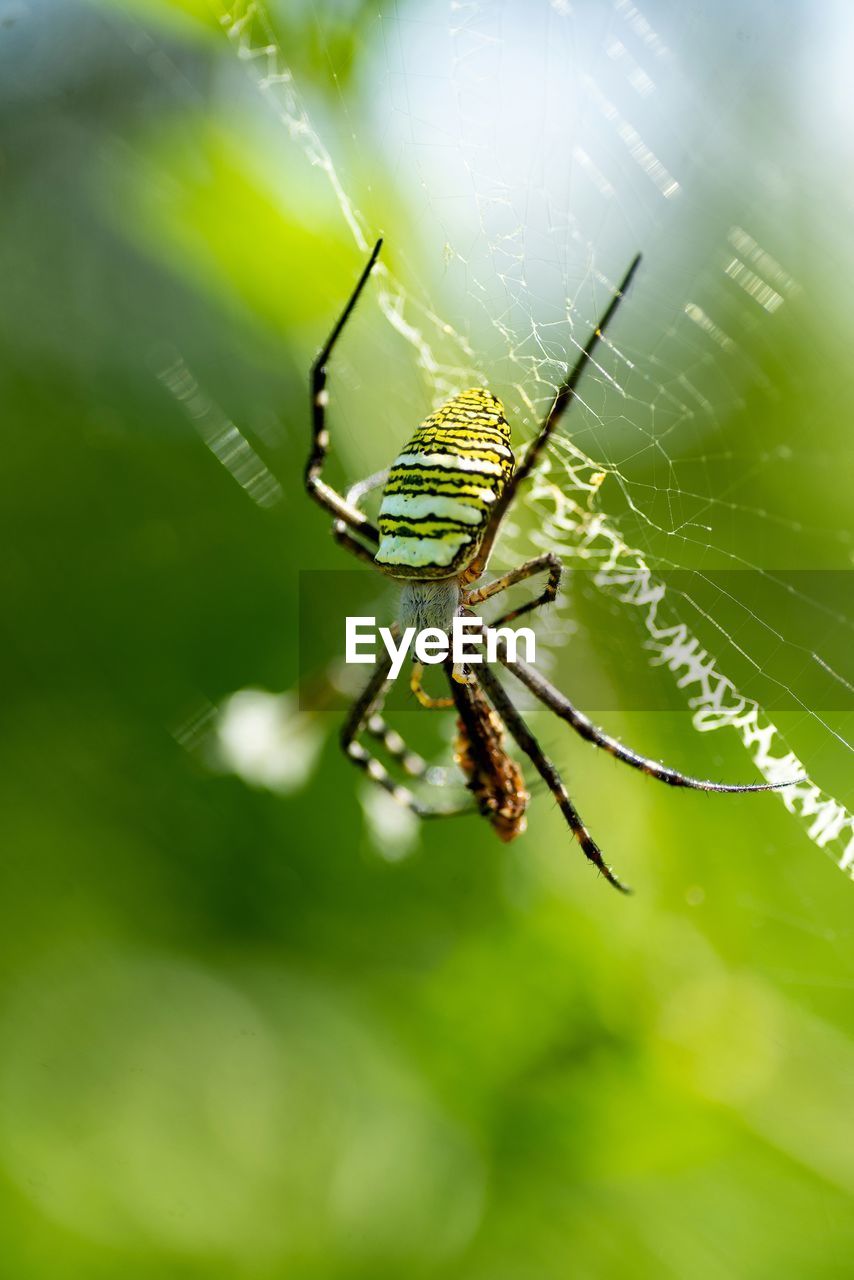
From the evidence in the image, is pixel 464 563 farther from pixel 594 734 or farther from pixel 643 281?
pixel 643 281

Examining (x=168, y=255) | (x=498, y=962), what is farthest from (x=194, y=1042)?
(x=168, y=255)

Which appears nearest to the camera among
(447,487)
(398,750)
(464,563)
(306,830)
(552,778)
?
(447,487)

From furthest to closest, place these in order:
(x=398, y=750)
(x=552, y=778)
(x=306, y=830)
Result: (x=398, y=750)
(x=306, y=830)
(x=552, y=778)

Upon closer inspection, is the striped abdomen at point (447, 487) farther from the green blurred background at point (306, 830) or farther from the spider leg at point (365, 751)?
the spider leg at point (365, 751)

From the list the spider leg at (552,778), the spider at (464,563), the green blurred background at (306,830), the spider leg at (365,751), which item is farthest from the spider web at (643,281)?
the spider leg at (365,751)

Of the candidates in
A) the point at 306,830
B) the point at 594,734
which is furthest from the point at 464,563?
the point at 306,830

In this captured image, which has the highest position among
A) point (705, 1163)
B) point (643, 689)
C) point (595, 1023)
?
point (643, 689)

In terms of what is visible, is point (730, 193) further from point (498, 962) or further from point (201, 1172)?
point (201, 1172)
